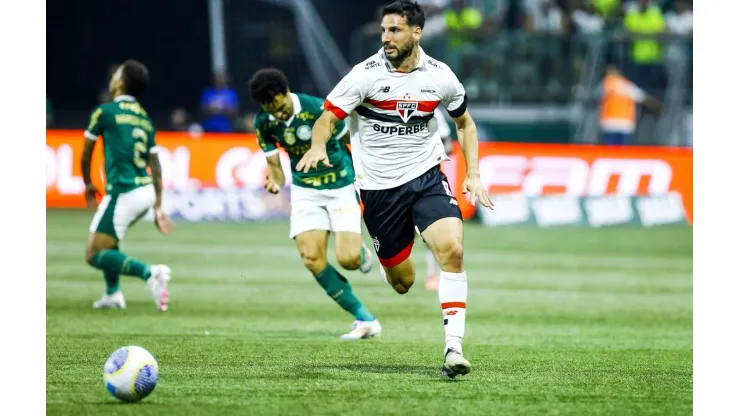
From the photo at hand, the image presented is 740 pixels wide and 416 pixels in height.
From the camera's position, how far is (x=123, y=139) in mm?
12414

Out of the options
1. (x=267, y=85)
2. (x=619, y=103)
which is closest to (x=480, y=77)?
(x=619, y=103)

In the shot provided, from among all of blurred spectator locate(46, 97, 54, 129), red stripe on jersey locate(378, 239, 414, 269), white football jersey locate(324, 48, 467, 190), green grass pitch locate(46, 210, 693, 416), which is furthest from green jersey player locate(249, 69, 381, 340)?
blurred spectator locate(46, 97, 54, 129)

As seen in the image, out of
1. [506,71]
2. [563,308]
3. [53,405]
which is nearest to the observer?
[53,405]

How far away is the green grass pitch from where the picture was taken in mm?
7473

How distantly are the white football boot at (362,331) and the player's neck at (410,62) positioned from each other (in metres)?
2.64

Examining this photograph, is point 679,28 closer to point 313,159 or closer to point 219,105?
point 219,105

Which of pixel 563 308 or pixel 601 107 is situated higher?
pixel 601 107

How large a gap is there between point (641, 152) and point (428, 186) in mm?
14615

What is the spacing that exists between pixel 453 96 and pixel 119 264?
4771mm

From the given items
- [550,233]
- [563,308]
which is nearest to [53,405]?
[563,308]

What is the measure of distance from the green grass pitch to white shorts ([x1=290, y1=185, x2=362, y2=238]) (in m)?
0.92

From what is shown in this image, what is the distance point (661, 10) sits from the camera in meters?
25.5

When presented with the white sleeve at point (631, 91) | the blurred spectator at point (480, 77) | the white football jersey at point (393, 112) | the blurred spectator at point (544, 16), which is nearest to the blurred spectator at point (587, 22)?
the blurred spectator at point (544, 16)
